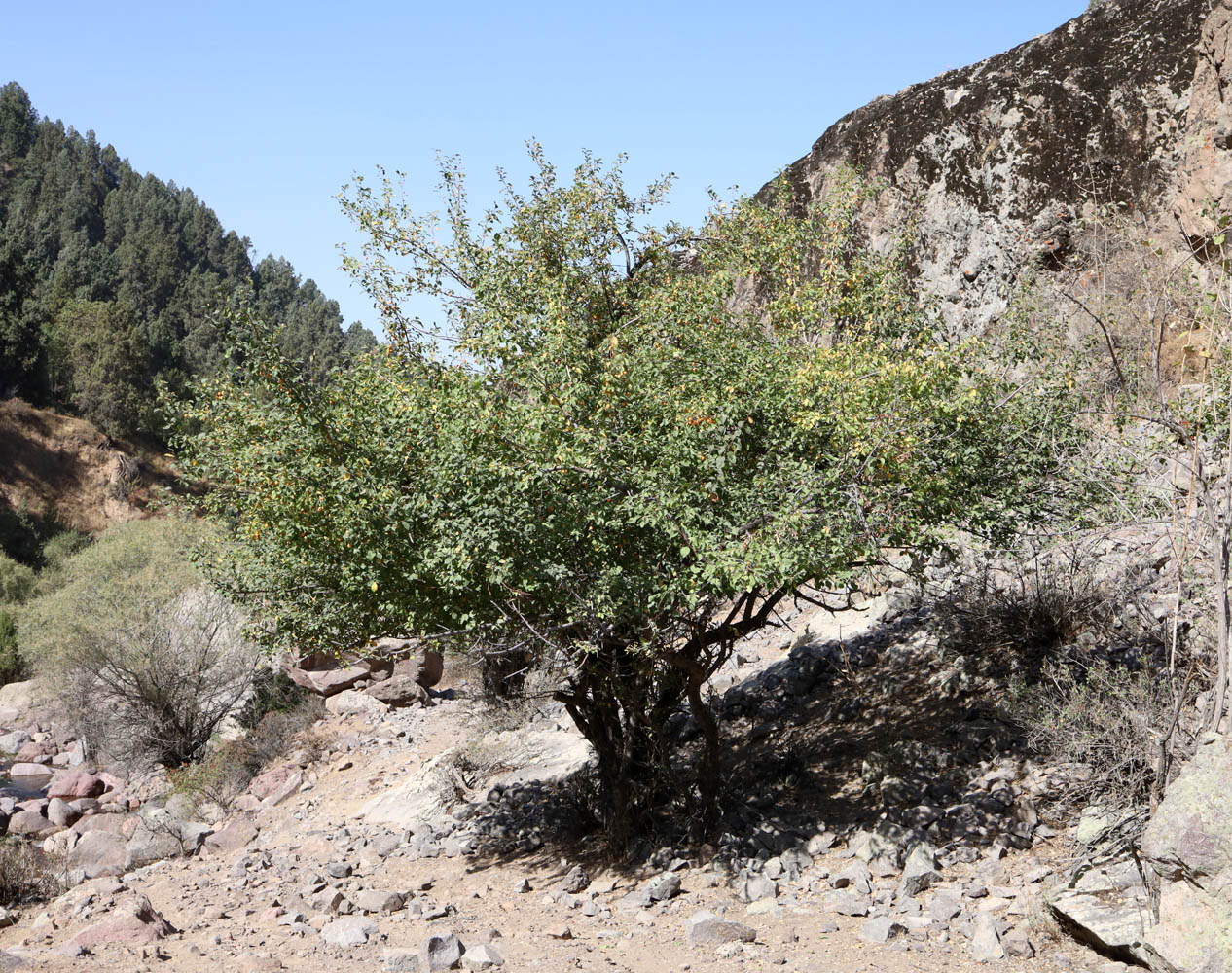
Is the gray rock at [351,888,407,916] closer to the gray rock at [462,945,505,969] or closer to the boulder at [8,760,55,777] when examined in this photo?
the gray rock at [462,945,505,969]

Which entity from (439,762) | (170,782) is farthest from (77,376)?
(439,762)

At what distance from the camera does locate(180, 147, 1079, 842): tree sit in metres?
8.35

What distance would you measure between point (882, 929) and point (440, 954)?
11.9ft

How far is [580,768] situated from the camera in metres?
13.6

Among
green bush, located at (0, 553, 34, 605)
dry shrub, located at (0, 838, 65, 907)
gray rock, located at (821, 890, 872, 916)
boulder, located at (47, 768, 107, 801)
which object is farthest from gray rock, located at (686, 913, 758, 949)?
green bush, located at (0, 553, 34, 605)

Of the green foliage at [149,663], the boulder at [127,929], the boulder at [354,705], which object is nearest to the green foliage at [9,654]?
the green foliage at [149,663]

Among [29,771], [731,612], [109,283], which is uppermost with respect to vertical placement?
[109,283]

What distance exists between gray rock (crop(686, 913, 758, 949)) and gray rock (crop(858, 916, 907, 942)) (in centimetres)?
93

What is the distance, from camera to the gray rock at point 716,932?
8.68 m

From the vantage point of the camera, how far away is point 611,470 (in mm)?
8359

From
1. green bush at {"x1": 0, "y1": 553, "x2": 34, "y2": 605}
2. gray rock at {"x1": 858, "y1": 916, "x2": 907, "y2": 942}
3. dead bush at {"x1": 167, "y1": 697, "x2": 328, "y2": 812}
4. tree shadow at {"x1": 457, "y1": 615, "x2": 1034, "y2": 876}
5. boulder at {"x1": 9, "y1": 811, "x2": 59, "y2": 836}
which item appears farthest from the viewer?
green bush at {"x1": 0, "y1": 553, "x2": 34, "y2": 605}

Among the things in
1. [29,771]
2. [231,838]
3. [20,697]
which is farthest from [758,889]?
[20,697]

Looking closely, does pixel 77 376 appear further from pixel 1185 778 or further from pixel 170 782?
pixel 1185 778

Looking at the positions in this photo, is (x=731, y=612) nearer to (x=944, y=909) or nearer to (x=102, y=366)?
(x=944, y=909)
